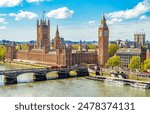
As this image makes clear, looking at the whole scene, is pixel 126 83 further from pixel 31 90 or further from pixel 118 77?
pixel 31 90

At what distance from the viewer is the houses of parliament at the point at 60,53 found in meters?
29.7

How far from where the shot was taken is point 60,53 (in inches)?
1221

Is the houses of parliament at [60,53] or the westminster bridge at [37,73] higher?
the houses of parliament at [60,53]

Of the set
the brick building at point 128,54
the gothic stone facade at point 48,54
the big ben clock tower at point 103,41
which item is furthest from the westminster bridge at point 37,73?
the gothic stone facade at point 48,54

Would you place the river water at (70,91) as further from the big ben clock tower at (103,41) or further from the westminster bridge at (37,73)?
the big ben clock tower at (103,41)

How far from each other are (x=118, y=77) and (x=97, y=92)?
17.9ft

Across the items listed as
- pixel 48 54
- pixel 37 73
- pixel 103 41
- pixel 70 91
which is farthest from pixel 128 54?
pixel 70 91

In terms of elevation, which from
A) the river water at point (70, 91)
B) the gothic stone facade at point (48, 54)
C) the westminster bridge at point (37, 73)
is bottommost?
the river water at point (70, 91)

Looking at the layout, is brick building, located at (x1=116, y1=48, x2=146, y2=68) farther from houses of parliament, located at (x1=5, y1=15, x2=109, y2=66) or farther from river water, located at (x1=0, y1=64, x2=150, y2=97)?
river water, located at (x1=0, y1=64, x2=150, y2=97)

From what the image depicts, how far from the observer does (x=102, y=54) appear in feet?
97.5

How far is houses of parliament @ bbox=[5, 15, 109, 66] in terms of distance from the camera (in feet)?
97.6

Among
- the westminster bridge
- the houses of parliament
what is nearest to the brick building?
the houses of parliament

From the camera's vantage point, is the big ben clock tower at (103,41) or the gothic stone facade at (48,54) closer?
the big ben clock tower at (103,41)

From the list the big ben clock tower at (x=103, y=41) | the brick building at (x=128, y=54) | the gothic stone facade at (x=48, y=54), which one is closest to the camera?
the brick building at (x=128, y=54)
